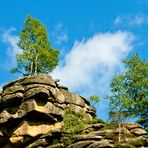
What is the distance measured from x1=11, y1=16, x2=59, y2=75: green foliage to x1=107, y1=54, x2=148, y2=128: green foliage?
1345 centimetres

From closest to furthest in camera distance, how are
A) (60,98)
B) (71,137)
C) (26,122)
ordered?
1. (71,137)
2. (26,122)
3. (60,98)

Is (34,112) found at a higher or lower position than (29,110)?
lower

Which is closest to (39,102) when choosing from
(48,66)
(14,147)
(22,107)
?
(22,107)

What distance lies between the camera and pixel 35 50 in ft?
269

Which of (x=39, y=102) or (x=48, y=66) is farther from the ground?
(x=48, y=66)

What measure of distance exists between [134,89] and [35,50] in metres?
19.5

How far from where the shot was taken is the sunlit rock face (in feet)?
211

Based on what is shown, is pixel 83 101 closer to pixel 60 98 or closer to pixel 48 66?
pixel 60 98

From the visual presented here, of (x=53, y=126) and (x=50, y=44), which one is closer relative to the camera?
(x=53, y=126)

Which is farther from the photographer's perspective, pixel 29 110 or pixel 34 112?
pixel 34 112

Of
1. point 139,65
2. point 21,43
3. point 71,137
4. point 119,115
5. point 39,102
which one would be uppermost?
point 21,43

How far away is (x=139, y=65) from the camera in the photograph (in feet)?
262

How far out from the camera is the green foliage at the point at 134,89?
7262 cm

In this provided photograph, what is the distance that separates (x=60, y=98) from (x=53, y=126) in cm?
515
